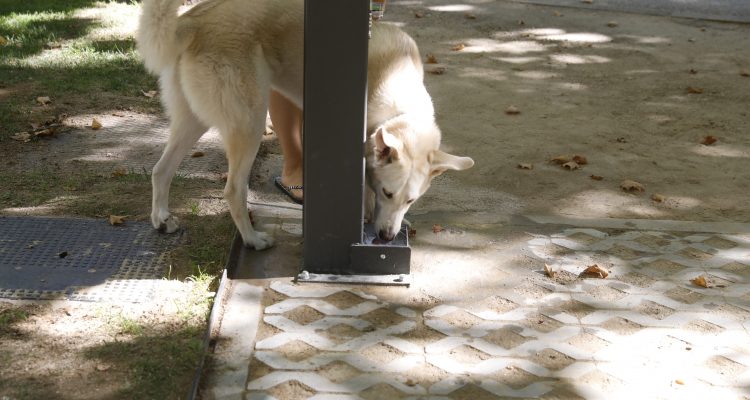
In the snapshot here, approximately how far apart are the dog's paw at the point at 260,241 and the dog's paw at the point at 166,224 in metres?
0.43

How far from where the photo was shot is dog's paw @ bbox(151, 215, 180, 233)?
439cm

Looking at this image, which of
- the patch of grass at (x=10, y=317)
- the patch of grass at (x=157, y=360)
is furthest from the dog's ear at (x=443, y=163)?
the patch of grass at (x=10, y=317)

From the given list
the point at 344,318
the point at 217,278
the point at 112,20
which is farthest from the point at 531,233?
the point at 112,20

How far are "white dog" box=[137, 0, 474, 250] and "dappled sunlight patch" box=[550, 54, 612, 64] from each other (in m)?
4.29

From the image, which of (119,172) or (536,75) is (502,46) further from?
(119,172)

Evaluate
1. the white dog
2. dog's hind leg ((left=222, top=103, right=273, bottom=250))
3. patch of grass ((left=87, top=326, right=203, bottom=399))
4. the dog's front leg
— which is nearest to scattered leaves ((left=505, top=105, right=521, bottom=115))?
the white dog

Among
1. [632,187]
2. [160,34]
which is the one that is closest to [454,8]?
[632,187]

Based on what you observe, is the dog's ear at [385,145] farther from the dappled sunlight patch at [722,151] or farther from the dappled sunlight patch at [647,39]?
the dappled sunlight patch at [647,39]

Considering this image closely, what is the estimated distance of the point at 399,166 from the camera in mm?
4090

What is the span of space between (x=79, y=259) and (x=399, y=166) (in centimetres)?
164

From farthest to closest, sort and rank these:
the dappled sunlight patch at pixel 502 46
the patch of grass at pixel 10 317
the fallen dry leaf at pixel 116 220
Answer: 1. the dappled sunlight patch at pixel 502 46
2. the fallen dry leaf at pixel 116 220
3. the patch of grass at pixel 10 317

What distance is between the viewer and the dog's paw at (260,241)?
4305 millimetres

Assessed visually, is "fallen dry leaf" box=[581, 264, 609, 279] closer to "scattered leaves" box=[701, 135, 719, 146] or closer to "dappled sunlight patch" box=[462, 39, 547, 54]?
"scattered leaves" box=[701, 135, 719, 146]

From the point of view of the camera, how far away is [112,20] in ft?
28.5
